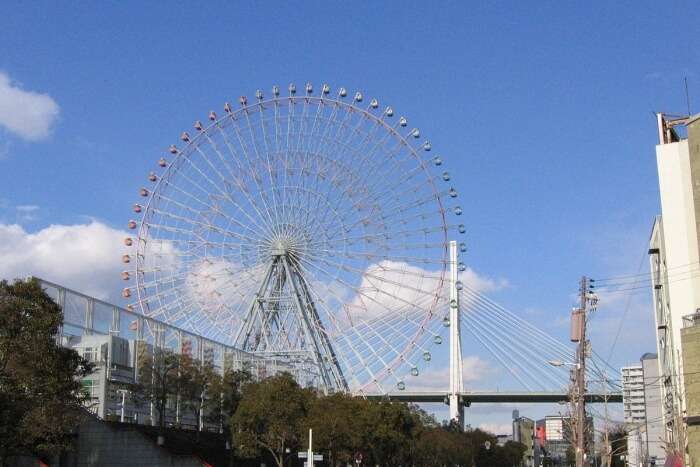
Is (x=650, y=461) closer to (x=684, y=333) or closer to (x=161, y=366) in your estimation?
(x=684, y=333)

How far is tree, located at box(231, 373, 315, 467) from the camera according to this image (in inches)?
2243

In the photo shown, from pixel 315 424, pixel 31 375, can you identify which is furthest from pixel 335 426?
pixel 31 375

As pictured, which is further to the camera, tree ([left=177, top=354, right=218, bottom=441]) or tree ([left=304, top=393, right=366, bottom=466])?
tree ([left=177, top=354, right=218, bottom=441])

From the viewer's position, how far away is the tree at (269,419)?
56969 mm

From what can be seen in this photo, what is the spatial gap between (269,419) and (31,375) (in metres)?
21.6

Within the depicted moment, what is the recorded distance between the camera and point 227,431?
223 feet

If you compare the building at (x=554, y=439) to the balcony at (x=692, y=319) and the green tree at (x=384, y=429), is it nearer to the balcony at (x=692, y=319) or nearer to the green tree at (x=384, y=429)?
the green tree at (x=384, y=429)

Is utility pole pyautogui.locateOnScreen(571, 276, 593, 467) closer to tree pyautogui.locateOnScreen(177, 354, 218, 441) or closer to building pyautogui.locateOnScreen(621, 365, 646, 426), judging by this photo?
tree pyautogui.locateOnScreen(177, 354, 218, 441)

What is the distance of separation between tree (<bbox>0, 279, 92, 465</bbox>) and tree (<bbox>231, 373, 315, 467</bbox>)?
60.5 feet

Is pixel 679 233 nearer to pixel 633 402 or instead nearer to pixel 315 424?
pixel 315 424

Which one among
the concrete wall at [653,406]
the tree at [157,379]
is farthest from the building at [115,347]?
the concrete wall at [653,406]

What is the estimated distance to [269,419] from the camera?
57.1 meters

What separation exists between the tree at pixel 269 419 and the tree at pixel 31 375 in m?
18.4

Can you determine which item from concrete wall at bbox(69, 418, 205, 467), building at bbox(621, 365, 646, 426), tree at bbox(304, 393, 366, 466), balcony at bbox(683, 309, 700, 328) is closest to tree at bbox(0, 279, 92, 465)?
concrete wall at bbox(69, 418, 205, 467)
